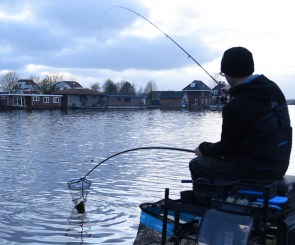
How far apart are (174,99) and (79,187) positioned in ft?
381

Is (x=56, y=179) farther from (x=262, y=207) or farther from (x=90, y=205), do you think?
(x=262, y=207)

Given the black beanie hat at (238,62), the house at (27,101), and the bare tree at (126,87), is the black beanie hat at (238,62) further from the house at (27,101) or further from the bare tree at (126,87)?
the bare tree at (126,87)

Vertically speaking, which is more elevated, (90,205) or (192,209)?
(192,209)

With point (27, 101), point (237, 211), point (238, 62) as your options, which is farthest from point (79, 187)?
point (27, 101)

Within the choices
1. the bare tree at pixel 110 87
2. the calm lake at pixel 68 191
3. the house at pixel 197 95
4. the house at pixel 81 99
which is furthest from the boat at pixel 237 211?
the bare tree at pixel 110 87

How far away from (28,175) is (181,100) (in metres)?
110

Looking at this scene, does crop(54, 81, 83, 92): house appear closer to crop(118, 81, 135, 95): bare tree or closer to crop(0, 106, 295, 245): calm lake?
crop(118, 81, 135, 95): bare tree

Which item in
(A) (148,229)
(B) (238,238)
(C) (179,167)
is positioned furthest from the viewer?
(C) (179,167)

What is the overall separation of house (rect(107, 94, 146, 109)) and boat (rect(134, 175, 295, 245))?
334 ft

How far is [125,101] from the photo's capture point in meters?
112

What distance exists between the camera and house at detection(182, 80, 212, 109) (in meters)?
119

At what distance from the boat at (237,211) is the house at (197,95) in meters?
115

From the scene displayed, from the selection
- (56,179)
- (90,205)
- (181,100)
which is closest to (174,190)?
(90,205)

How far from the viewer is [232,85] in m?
4.06
